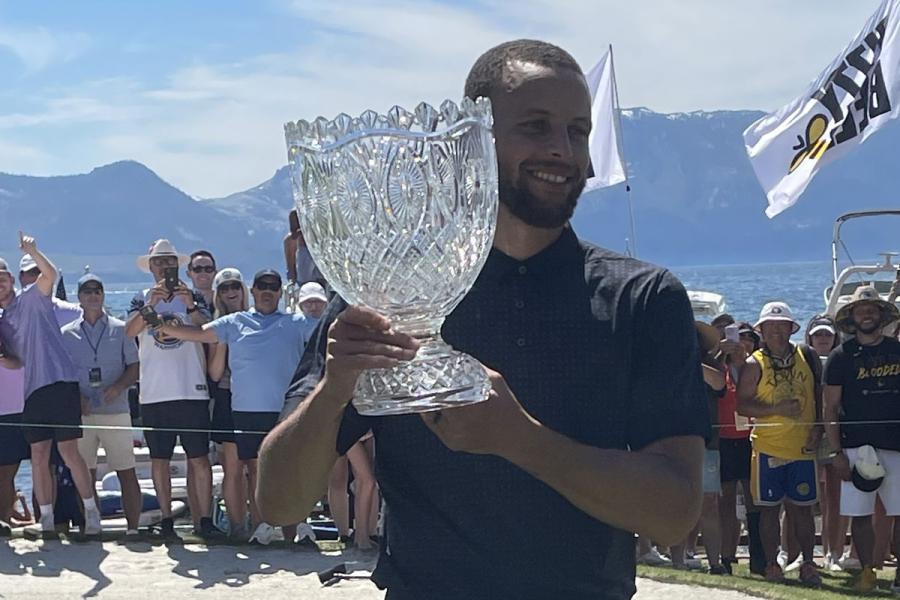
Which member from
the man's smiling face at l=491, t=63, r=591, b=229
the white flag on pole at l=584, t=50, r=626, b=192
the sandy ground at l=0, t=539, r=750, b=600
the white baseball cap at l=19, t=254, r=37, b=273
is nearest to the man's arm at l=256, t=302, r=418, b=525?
the man's smiling face at l=491, t=63, r=591, b=229

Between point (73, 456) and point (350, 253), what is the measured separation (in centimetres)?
727

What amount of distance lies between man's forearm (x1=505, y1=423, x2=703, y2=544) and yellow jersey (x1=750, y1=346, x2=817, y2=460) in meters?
6.17

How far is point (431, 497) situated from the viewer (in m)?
2.04

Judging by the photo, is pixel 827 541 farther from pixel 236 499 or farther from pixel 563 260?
pixel 563 260

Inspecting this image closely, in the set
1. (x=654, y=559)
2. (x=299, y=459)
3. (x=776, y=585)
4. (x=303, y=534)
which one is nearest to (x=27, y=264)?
(x=303, y=534)

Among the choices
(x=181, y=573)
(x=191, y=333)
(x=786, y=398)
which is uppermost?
(x=191, y=333)

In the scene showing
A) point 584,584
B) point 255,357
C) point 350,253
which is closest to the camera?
point 350,253

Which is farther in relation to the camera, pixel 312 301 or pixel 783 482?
pixel 312 301

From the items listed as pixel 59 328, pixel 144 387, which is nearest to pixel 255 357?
pixel 144 387

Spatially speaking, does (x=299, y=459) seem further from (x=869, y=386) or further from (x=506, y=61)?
(x=869, y=386)

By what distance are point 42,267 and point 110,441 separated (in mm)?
1212

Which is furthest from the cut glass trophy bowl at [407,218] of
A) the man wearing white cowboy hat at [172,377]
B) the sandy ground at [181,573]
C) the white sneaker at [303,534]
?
the white sneaker at [303,534]

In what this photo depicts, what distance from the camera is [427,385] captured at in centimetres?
164

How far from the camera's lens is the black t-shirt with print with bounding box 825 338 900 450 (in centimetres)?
766
